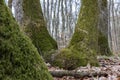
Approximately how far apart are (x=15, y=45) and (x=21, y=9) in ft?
20.8

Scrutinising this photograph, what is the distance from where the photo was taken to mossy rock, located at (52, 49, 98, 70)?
7.21m

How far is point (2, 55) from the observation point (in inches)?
102

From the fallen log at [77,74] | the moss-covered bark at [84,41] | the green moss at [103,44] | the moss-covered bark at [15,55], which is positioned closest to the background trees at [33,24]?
the moss-covered bark at [84,41]

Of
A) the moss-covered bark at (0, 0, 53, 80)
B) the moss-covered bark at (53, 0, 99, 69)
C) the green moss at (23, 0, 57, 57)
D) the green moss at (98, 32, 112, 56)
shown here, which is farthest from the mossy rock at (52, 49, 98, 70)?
the green moss at (98, 32, 112, 56)

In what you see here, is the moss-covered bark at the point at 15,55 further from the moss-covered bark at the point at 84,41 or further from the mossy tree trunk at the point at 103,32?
the mossy tree trunk at the point at 103,32

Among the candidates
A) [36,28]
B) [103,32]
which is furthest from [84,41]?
[103,32]

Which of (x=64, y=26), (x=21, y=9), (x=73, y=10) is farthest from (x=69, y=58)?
(x=73, y=10)

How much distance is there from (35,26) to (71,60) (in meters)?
2.14

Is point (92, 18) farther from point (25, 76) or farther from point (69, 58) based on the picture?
point (25, 76)

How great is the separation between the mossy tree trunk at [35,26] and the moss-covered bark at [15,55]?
19.1 ft

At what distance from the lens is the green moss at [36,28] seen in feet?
28.6

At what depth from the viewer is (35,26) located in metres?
8.86

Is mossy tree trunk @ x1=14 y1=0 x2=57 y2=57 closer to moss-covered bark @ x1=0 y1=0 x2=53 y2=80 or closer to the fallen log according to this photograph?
the fallen log

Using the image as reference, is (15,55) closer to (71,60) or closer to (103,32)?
(71,60)
